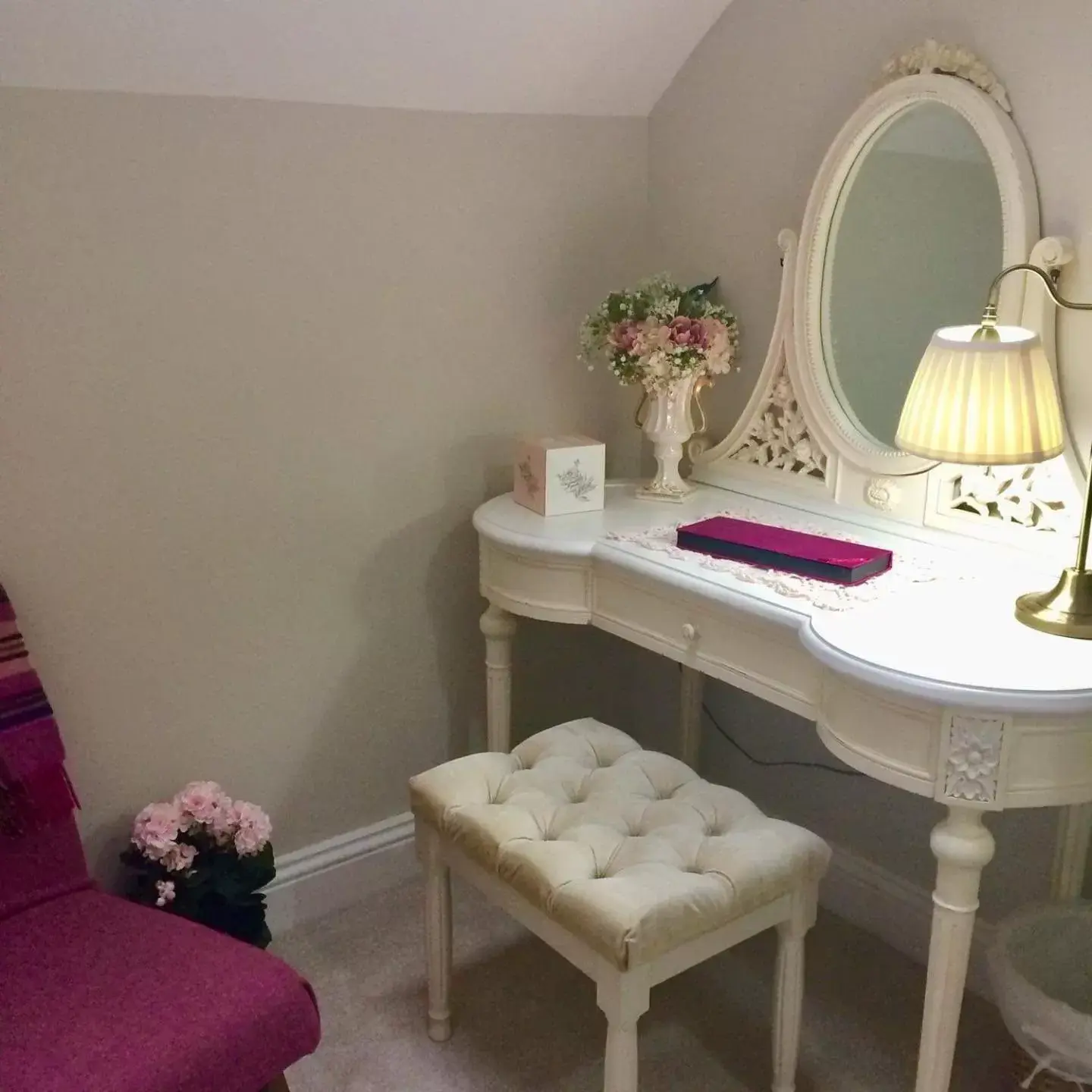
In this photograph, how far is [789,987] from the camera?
166 cm

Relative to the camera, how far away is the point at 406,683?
89.0 inches

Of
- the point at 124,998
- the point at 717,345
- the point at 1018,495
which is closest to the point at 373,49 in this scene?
the point at 717,345

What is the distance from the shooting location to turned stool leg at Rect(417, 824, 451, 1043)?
5.82 feet

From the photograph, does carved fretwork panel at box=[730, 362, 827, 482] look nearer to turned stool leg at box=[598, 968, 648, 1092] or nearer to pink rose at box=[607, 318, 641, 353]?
pink rose at box=[607, 318, 641, 353]

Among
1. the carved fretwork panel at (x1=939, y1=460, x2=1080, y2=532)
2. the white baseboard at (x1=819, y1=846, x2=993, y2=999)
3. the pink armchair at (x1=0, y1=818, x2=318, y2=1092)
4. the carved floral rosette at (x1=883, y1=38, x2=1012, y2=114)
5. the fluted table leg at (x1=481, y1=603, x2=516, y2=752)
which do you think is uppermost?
the carved floral rosette at (x1=883, y1=38, x2=1012, y2=114)

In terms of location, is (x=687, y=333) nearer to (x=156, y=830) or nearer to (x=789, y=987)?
(x=789, y=987)

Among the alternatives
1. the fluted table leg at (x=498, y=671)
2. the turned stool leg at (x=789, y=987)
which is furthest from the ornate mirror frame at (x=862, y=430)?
the turned stool leg at (x=789, y=987)

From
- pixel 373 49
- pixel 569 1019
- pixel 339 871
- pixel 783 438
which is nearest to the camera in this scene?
pixel 373 49

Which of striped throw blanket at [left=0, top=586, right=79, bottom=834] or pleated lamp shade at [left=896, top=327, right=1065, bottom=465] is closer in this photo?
pleated lamp shade at [left=896, top=327, right=1065, bottom=465]

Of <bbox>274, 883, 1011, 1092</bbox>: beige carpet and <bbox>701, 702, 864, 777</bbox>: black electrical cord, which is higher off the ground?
<bbox>701, 702, 864, 777</bbox>: black electrical cord

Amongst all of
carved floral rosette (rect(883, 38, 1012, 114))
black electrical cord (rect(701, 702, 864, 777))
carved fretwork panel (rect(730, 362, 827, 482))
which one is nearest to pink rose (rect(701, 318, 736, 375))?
carved fretwork panel (rect(730, 362, 827, 482))

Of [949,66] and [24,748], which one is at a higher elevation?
[949,66]

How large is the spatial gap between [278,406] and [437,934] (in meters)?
0.94

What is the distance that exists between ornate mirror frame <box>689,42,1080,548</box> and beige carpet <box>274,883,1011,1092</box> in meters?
0.84
